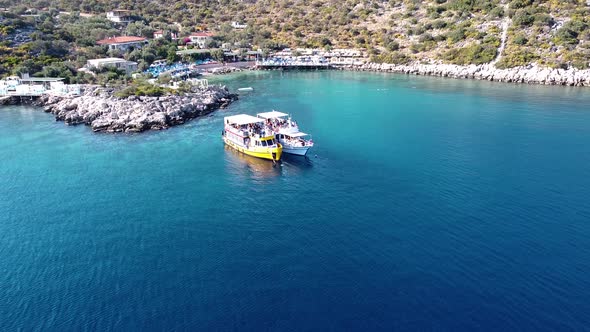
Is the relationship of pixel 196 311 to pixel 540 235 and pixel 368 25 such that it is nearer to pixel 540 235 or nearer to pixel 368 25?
pixel 540 235

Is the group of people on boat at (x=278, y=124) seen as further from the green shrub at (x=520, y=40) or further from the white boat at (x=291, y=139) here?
the green shrub at (x=520, y=40)

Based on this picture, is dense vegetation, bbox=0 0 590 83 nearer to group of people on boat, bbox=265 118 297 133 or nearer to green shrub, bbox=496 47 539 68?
green shrub, bbox=496 47 539 68

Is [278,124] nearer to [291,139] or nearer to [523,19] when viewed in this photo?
[291,139]

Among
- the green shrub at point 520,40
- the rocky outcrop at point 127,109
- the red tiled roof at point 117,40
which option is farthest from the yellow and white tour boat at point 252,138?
the green shrub at point 520,40

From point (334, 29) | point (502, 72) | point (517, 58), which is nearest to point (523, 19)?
point (517, 58)

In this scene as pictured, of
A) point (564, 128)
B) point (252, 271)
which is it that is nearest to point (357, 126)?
point (564, 128)

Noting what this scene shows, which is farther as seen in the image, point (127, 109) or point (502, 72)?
point (502, 72)
